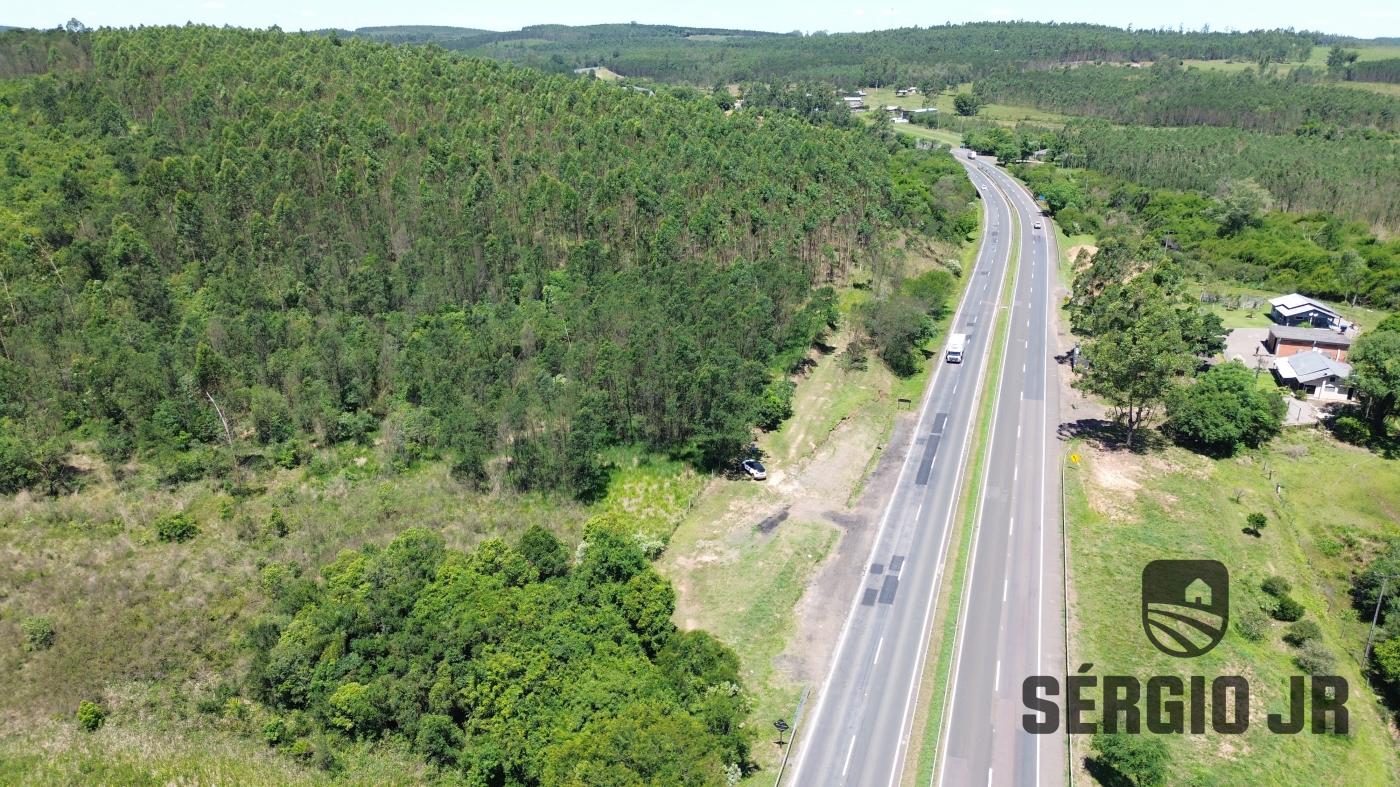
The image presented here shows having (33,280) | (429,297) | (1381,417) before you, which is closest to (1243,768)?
(1381,417)

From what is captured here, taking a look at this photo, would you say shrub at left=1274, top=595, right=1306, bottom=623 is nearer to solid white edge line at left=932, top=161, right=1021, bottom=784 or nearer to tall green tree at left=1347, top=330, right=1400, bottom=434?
solid white edge line at left=932, top=161, right=1021, bottom=784

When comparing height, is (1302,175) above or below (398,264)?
above

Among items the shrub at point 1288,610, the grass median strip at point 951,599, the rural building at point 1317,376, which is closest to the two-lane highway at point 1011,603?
the grass median strip at point 951,599

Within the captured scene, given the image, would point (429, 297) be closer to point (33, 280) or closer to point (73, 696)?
point (33, 280)


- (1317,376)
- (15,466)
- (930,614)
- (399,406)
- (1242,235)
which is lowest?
(930,614)

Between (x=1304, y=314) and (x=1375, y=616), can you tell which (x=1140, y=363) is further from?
(x=1304, y=314)

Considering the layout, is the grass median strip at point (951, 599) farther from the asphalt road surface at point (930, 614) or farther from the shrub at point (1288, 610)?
the shrub at point (1288, 610)

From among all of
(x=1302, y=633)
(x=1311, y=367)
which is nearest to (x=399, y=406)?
(x=1302, y=633)
